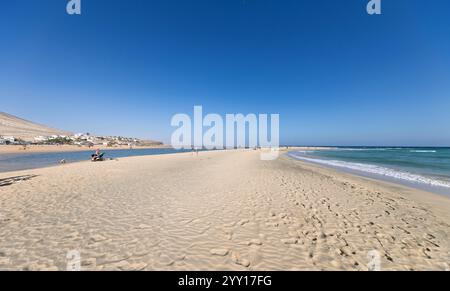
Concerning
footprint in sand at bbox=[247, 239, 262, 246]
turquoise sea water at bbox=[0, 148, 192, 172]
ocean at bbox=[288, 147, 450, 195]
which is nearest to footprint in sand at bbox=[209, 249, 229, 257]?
footprint in sand at bbox=[247, 239, 262, 246]

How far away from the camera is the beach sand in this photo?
3.38 m

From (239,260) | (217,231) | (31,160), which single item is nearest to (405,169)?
(217,231)

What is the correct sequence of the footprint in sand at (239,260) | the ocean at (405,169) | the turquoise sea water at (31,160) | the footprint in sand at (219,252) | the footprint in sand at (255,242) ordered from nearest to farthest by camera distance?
the footprint in sand at (239,260) → the footprint in sand at (219,252) → the footprint in sand at (255,242) → the ocean at (405,169) → the turquoise sea water at (31,160)

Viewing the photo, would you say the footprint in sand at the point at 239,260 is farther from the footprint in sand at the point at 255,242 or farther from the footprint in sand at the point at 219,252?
the footprint in sand at the point at 255,242

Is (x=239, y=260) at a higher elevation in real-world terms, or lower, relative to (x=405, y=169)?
higher

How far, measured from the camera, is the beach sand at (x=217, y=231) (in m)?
3.38

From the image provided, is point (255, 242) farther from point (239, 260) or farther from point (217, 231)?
point (217, 231)

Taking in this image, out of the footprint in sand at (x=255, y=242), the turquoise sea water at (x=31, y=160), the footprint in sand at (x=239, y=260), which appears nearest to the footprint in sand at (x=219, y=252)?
the footprint in sand at (x=239, y=260)

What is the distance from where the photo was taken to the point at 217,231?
4.51 metres

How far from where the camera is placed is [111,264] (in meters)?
3.21
